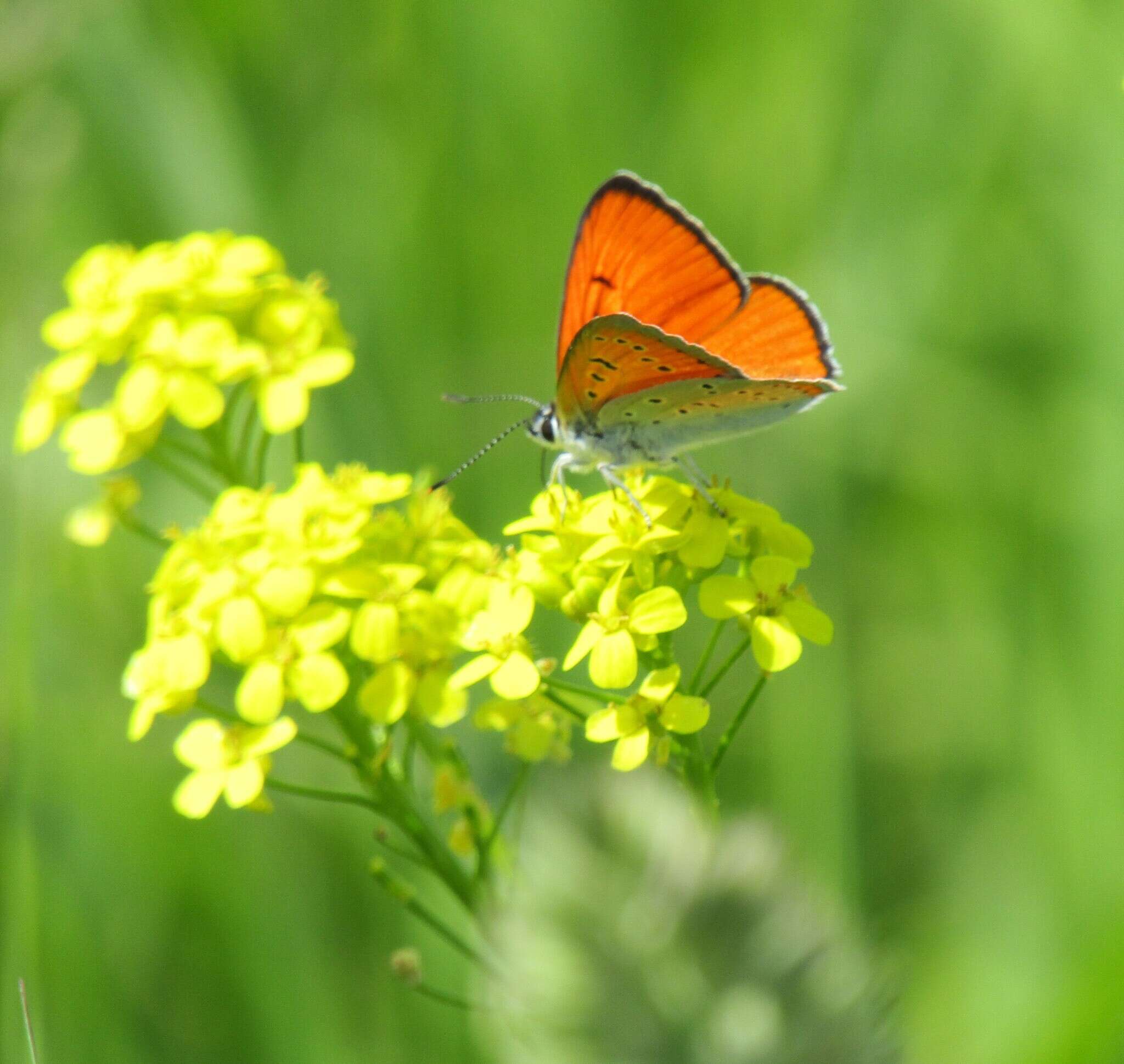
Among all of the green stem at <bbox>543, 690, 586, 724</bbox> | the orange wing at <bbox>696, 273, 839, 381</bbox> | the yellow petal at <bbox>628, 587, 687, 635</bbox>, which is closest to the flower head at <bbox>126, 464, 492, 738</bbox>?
the green stem at <bbox>543, 690, 586, 724</bbox>

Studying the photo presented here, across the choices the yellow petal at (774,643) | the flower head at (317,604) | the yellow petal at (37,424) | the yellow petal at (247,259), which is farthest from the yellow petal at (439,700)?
the yellow petal at (37,424)

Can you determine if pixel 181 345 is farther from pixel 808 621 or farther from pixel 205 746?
pixel 808 621

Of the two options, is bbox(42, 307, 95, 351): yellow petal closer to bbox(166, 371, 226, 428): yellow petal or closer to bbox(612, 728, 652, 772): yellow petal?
bbox(166, 371, 226, 428): yellow petal

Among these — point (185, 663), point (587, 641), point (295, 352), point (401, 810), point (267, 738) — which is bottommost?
point (401, 810)

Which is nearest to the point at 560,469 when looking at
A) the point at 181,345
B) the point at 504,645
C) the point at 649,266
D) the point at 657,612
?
the point at 649,266

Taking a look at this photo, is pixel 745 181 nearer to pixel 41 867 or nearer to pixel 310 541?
pixel 310 541

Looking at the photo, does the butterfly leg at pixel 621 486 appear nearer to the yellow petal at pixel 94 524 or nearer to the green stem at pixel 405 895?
the green stem at pixel 405 895
